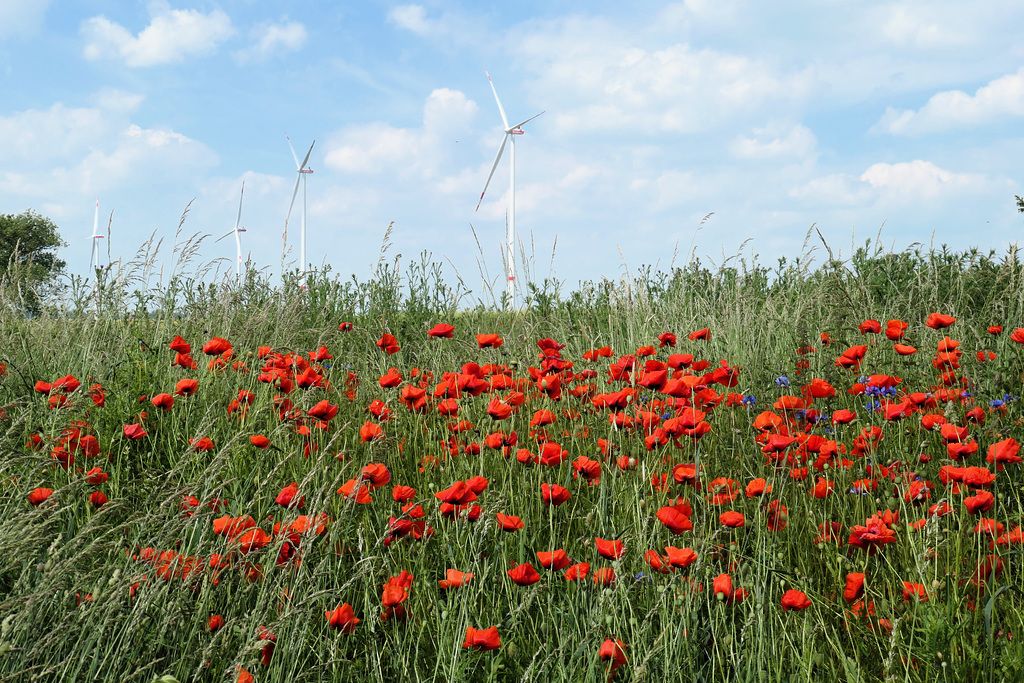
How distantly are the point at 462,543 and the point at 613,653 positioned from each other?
653 mm

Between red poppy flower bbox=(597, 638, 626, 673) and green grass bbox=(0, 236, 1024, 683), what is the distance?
0.11 ft

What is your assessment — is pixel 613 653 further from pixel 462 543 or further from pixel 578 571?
pixel 462 543

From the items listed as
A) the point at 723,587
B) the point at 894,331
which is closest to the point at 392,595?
the point at 723,587

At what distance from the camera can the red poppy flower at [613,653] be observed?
1494mm

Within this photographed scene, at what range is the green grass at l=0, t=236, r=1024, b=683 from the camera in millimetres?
1586

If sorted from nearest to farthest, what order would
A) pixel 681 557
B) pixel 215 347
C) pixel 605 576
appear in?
pixel 681 557 < pixel 605 576 < pixel 215 347

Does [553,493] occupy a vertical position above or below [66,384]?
below

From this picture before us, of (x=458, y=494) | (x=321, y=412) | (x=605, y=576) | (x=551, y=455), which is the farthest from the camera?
(x=321, y=412)

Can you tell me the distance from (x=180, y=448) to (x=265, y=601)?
1.81 metres

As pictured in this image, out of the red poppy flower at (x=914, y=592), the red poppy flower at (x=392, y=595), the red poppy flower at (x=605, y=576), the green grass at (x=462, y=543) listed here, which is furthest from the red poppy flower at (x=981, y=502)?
the red poppy flower at (x=392, y=595)

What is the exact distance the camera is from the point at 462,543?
2.01 m

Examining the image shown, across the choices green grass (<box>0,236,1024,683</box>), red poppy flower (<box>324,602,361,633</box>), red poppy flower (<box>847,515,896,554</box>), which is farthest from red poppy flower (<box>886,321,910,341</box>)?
red poppy flower (<box>324,602,361,633</box>)

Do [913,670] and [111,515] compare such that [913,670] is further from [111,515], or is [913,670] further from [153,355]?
[153,355]

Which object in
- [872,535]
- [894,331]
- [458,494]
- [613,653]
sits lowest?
[613,653]
